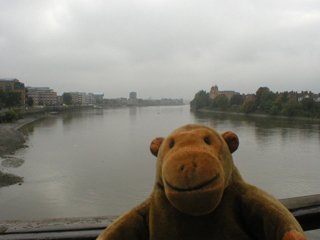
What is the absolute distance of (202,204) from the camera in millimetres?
781

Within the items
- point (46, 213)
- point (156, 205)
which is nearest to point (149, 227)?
point (156, 205)

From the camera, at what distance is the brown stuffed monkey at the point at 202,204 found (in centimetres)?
79

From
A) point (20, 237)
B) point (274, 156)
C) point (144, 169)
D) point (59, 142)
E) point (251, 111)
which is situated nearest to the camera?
point (20, 237)

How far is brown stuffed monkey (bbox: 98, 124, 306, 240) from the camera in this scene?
2.58ft

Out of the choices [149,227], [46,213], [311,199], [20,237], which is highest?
[149,227]

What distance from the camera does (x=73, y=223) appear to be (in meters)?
1.47

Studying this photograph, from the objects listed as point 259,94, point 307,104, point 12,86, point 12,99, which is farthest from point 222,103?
point 12,86

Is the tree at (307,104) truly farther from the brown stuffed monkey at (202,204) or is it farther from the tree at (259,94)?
the brown stuffed monkey at (202,204)

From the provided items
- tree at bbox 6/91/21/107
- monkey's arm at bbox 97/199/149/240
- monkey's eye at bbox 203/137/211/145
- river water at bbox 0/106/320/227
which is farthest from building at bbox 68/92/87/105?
monkey's eye at bbox 203/137/211/145

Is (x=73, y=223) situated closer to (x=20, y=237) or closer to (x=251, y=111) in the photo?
(x=20, y=237)

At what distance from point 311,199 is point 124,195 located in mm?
6561

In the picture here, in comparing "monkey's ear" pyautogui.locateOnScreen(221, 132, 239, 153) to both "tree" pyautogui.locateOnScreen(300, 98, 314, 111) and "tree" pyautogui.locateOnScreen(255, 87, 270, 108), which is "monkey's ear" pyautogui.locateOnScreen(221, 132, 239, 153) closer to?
"tree" pyautogui.locateOnScreen(300, 98, 314, 111)

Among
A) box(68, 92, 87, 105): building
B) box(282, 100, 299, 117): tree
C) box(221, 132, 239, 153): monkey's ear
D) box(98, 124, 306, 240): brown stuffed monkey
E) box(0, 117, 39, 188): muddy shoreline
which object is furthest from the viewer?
box(68, 92, 87, 105): building

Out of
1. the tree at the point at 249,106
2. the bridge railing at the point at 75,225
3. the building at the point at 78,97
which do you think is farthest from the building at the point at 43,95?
the bridge railing at the point at 75,225
